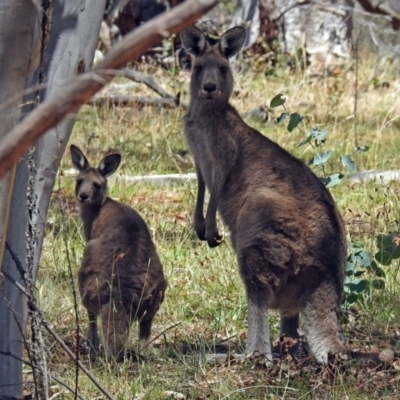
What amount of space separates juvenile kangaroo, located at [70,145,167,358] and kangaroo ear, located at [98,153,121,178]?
74cm

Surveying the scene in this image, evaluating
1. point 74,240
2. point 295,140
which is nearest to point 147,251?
point 74,240

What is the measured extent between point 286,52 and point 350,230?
5.93 m

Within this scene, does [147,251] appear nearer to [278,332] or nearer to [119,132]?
[278,332]

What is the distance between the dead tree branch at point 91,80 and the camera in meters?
1.33

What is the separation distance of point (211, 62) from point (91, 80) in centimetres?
391

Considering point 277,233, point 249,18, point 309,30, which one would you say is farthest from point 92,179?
point 249,18

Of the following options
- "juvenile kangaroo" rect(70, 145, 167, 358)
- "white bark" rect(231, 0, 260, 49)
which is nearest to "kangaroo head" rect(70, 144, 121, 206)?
"juvenile kangaroo" rect(70, 145, 167, 358)

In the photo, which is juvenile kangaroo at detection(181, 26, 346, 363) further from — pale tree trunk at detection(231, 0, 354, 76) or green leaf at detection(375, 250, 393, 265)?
pale tree trunk at detection(231, 0, 354, 76)

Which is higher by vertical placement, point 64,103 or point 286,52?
point 286,52

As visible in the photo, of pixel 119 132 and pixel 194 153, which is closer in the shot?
pixel 194 153

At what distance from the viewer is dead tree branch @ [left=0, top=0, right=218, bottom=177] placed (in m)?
1.33

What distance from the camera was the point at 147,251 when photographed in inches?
174

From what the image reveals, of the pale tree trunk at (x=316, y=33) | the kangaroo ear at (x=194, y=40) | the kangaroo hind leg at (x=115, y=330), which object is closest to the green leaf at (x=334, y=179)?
the kangaroo ear at (x=194, y=40)

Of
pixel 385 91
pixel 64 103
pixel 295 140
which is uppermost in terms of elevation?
pixel 385 91
